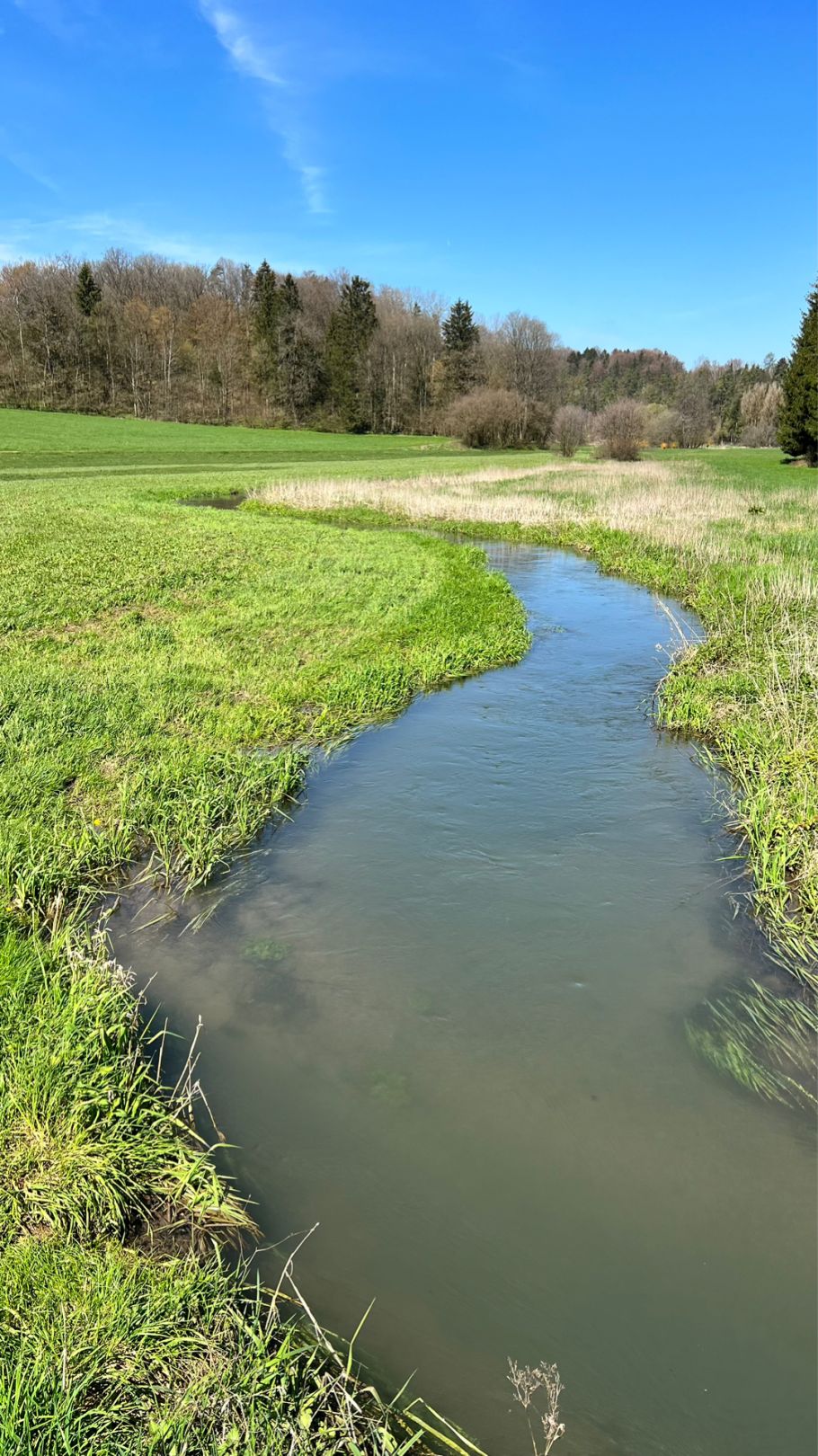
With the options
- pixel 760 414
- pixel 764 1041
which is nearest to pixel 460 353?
pixel 760 414

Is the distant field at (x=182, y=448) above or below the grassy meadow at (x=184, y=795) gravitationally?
above

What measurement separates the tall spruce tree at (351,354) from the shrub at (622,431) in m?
22.2

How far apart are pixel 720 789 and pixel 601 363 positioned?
163414 mm

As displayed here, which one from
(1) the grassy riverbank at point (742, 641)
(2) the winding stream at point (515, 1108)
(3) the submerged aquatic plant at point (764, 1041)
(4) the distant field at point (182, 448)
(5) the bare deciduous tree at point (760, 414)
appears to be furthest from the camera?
(5) the bare deciduous tree at point (760, 414)

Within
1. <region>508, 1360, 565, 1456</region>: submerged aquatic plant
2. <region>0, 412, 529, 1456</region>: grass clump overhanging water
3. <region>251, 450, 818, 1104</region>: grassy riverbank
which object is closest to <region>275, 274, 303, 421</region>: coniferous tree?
<region>251, 450, 818, 1104</region>: grassy riverbank

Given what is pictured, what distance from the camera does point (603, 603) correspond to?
15.4 meters

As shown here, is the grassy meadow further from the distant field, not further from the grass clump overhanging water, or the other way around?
the distant field

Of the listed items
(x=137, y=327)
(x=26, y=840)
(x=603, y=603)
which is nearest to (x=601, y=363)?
(x=137, y=327)

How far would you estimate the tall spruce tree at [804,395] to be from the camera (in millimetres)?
43969

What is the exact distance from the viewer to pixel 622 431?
57.6 metres

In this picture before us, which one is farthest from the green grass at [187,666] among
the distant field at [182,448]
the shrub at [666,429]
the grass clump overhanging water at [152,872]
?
the shrub at [666,429]

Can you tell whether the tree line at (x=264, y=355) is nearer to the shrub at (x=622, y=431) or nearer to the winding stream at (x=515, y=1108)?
the shrub at (x=622, y=431)

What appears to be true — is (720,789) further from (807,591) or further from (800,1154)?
(807,591)

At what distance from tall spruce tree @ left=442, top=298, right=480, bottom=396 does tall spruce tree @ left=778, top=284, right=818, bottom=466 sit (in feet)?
112
